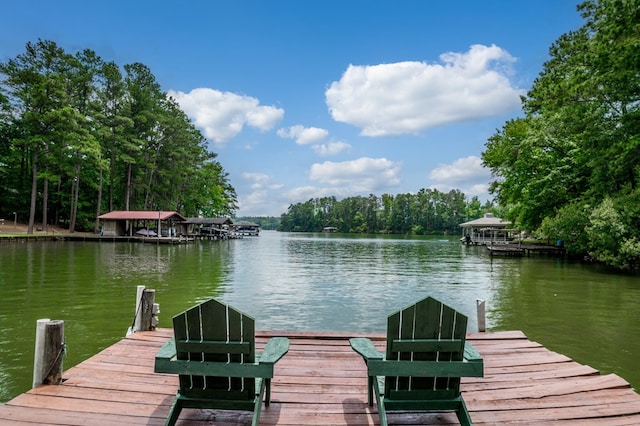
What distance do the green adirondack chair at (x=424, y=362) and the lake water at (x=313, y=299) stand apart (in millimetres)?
4792

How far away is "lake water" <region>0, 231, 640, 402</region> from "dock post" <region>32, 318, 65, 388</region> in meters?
1.94

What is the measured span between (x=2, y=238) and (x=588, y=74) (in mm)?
38068

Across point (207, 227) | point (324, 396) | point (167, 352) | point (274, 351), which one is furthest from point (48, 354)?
point (207, 227)

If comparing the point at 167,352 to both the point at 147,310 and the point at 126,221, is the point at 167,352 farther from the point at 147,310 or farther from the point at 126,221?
the point at 126,221

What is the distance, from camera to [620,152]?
19.6 m

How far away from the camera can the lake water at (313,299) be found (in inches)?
295

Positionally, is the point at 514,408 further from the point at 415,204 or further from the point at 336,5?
the point at 415,204

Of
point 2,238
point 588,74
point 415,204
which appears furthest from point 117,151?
point 415,204

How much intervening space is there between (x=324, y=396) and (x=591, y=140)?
78.4 feet

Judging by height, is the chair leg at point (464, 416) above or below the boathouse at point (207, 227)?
below

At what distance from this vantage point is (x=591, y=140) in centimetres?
2150

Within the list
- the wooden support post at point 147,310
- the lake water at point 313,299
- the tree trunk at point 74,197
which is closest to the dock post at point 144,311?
the wooden support post at point 147,310

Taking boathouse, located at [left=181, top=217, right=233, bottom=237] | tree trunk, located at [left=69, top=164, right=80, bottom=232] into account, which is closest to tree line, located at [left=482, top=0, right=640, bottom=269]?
boathouse, located at [left=181, top=217, right=233, bottom=237]

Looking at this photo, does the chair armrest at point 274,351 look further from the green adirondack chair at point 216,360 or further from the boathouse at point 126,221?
the boathouse at point 126,221
